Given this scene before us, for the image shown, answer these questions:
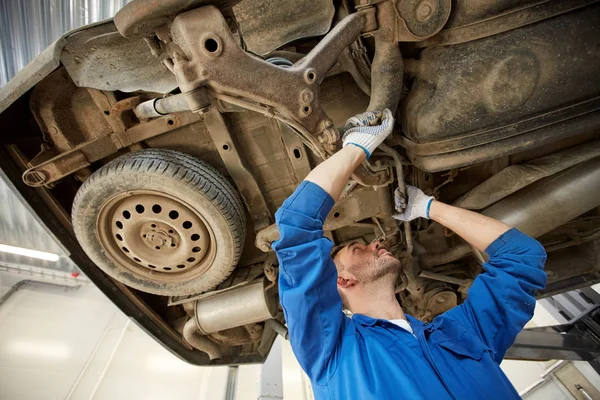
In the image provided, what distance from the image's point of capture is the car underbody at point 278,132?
96 centimetres

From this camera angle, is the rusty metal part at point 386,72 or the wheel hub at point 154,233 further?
the wheel hub at point 154,233

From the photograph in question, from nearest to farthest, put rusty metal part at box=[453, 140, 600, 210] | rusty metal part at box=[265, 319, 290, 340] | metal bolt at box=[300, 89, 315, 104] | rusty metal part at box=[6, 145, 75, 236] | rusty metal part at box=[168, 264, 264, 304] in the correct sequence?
1. metal bolt at box=[300, 89, 315, 104]
2. rusty metal part at box=[453, 140, 600, 210]
3. rusty metal part at box=[6, 145, 75, 236]
4. rusty metal part at box=[168, 264, 264, 304]
5. rusty metal part at box=[265, 319, 290, 340]

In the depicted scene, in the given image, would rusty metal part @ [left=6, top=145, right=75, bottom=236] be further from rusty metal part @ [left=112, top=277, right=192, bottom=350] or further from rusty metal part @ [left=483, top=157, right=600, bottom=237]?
rusty metal part @ [left=483, top=157, right=600, bottom=237]

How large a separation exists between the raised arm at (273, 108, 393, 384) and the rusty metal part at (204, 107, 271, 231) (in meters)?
0.63

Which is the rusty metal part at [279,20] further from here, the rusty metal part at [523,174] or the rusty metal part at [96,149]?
the rusty metal part at [523,174]

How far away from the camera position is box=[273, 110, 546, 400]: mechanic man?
0.87 meters

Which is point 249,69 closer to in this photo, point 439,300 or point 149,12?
point 149,12

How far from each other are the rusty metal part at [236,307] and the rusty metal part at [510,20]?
1443 millimetres

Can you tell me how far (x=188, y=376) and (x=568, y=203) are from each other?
→ 454cm

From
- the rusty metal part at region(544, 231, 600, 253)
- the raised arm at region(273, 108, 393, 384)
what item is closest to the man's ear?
the raised arm at region(273, 108, 393, 384)

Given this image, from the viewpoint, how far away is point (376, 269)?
1.31 metres

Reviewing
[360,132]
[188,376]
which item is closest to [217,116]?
[360,132]

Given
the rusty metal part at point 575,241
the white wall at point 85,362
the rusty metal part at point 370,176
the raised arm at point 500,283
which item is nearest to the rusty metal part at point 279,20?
the rusty metal part at point 370,176

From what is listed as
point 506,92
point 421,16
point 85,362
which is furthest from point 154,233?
point 85,362
